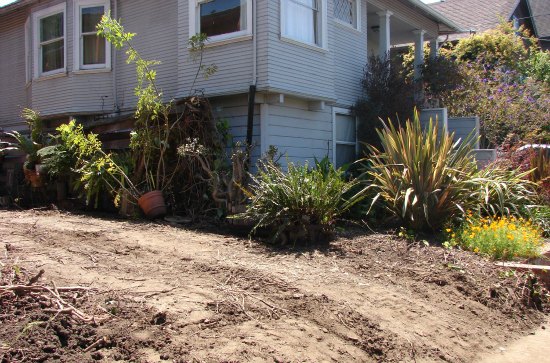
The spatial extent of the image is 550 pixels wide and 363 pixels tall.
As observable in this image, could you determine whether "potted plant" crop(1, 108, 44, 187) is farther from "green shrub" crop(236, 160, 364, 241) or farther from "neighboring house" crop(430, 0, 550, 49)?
"neighboring house" crop(430, 0, 550, 49)

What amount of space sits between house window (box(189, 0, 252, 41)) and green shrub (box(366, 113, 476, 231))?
384cm

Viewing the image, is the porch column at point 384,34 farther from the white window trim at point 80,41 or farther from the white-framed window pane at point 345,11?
the white window trim at point 80,41

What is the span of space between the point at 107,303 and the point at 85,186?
559 centimetres

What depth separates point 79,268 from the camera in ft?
17.9

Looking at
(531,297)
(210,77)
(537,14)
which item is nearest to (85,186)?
(210,77)

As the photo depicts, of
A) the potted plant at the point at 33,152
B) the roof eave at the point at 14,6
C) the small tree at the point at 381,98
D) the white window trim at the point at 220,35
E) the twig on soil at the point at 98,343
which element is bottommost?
the twig on soil at the point at 98,343

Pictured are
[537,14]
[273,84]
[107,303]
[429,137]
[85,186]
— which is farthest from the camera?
[537,14]

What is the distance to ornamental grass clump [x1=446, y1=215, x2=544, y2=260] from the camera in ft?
25.1

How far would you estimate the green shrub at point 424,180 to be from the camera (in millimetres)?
8438

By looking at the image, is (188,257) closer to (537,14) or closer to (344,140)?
(344,140)

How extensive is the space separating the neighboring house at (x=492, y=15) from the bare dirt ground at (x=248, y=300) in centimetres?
1887

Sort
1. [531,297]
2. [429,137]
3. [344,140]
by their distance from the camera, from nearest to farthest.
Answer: [531,297]
[429,137]
[344,140]

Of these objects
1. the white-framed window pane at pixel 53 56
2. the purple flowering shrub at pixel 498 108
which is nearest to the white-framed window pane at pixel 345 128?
the purple flowering shrub at pixel 498 108

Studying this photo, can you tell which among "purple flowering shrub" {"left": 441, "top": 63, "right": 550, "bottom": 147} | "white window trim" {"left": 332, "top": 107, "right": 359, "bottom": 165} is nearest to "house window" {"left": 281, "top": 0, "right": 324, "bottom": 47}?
"white window trim" {"left": 332, "top": 107, "right": 359, "bottom": 165}
